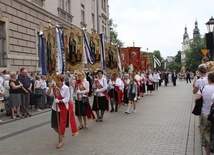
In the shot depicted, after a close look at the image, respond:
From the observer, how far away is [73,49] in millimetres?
10445

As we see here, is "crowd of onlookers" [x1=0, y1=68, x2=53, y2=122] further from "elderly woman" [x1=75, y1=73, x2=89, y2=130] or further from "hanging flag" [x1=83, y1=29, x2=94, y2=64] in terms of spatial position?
"elderly woman" [x1=75, y1=73, x2=89, y2=130]

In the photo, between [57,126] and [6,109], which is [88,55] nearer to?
[6,109]

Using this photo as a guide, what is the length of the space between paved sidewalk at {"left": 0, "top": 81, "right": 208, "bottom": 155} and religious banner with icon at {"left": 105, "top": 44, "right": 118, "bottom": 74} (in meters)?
5.18

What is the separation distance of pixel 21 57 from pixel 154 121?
29.0 ft

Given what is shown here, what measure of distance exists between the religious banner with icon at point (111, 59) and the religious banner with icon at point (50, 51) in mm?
6097

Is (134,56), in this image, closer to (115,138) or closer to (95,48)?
(95,48)

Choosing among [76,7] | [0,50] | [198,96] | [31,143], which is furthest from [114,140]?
[76,7]

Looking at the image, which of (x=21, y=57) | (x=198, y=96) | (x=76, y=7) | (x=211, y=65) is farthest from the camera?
(x=76, y=7)

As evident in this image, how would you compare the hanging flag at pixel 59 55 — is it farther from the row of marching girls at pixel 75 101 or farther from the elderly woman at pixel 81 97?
the elderly woman at pixel 81 97

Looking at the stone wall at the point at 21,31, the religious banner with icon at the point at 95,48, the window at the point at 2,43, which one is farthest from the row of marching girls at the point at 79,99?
the window at the point at 2,43

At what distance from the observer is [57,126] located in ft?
22.5

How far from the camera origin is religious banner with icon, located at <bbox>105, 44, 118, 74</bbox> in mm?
15430

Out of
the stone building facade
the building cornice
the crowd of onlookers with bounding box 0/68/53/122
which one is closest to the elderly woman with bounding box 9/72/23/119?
the crowd of onlookers with bounding box 0/68/53/122

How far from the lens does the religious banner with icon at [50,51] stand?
9.23m
